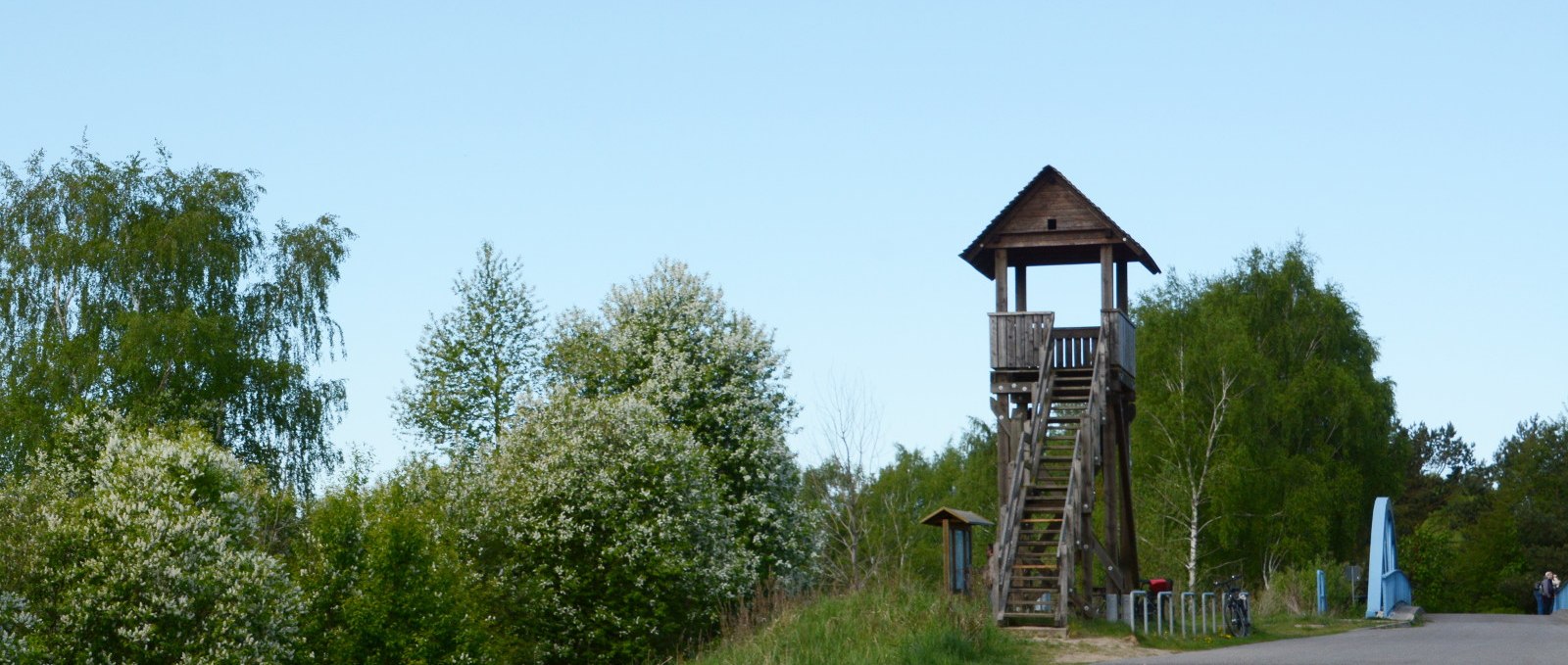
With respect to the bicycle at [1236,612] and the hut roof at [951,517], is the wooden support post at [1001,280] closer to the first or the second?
the hut roof at [951,517]

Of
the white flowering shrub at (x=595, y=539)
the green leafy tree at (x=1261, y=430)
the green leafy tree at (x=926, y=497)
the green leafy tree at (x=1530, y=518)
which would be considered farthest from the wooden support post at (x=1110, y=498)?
the green leafy tree at (x=1530, y=518)

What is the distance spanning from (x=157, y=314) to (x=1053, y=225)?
21.0m

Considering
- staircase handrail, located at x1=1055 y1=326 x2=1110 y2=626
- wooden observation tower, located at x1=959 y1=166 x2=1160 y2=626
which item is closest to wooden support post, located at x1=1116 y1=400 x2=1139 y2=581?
wooden observation tower, located at x1=959 y1=166 x2=1160 y2=626

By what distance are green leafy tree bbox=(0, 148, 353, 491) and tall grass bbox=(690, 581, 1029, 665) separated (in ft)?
63.8

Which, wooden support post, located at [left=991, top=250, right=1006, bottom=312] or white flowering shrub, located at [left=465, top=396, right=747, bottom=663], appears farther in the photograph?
white flowering shrub, located at [left=465, top=396, right=747, bottom=663]

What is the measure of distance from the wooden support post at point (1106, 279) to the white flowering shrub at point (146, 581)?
47.4 ft

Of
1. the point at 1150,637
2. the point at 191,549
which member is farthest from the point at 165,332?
the point at 1150,637

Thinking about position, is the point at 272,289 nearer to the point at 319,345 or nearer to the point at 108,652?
the point at 319,345

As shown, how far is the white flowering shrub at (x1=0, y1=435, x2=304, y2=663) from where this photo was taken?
2353cm

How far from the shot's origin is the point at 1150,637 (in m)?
24.0

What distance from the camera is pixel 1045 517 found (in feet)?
89.4

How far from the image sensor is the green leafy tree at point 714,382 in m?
37.5

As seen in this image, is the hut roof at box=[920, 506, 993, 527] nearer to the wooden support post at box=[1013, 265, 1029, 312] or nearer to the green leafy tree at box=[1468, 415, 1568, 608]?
the wooden support post at box=[1013, 265, 1029, 312]

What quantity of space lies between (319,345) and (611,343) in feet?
28.2
